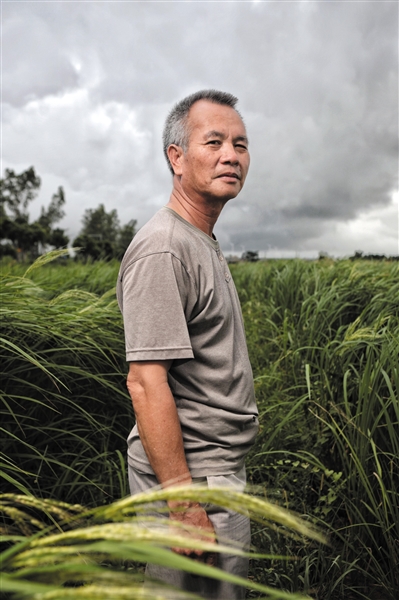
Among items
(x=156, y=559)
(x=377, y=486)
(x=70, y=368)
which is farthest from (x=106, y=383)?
(x=156, y=559)

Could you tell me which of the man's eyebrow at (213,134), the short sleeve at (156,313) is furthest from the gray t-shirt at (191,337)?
the man's eyebrow at (213,134)

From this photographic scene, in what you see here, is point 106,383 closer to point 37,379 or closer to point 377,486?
point 37,379

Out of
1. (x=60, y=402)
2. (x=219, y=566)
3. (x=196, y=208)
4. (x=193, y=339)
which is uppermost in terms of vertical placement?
(x=196, y=208)

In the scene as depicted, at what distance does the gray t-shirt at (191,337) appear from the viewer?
4.86 feet

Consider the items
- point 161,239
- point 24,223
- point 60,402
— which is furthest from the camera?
point 24,223

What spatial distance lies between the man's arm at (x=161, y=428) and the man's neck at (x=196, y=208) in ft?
1.80

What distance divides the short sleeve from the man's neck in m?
0.30

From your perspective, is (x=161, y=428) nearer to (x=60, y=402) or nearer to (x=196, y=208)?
(x=196, y=208)

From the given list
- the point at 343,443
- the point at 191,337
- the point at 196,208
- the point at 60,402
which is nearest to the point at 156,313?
the point at 191,337

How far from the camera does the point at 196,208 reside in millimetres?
1782

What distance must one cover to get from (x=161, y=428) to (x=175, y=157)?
3.08 feet

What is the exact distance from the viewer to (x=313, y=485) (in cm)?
285

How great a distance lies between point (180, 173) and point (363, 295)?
3.09 m

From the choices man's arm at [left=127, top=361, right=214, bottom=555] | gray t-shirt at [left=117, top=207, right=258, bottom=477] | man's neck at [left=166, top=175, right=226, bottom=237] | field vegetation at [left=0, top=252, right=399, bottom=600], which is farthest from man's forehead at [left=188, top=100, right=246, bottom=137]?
field vegetation at [left=0, top=252, right=399, bottom=600]
